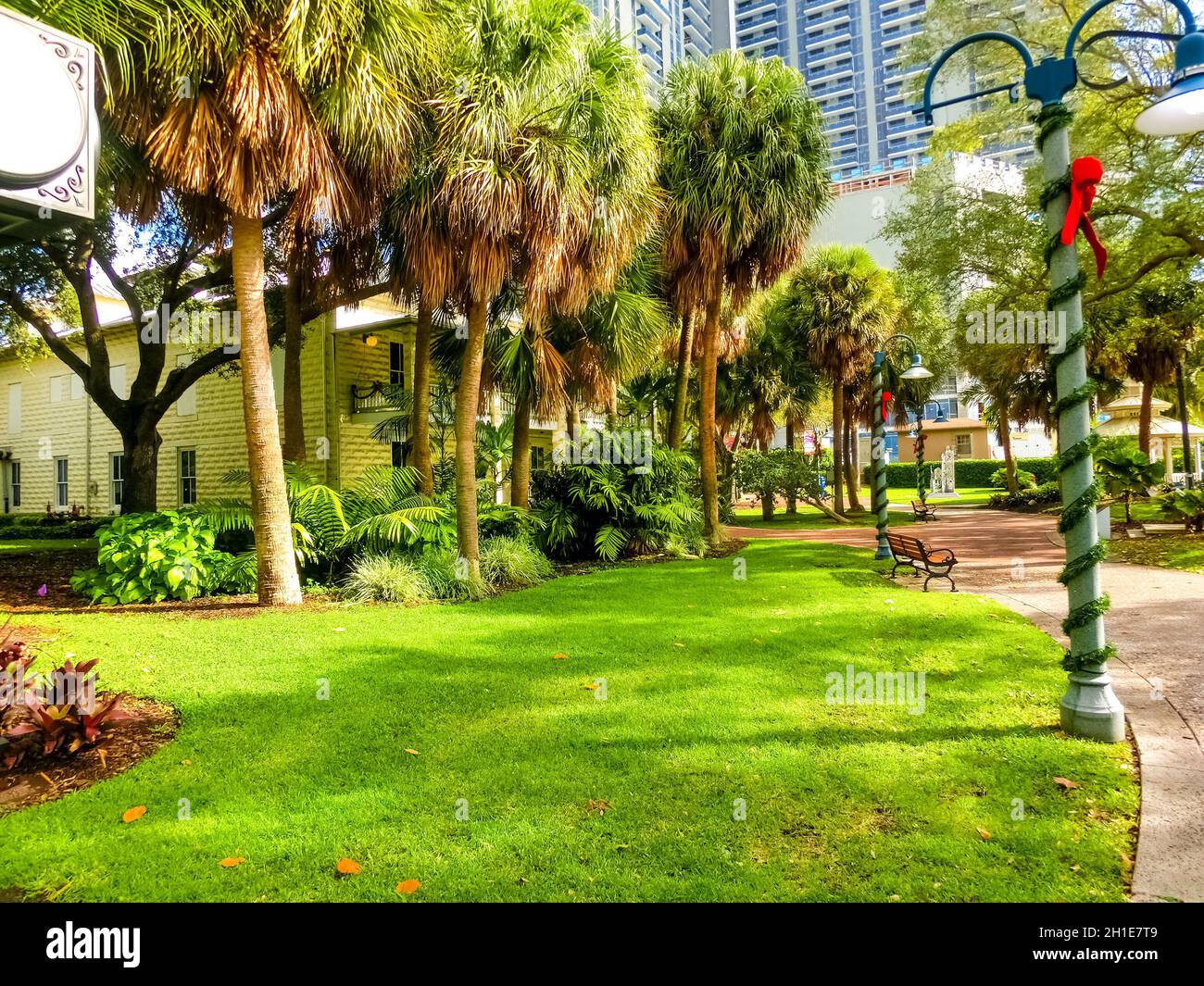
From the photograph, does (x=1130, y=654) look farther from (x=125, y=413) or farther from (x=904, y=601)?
(x=125, y=413)

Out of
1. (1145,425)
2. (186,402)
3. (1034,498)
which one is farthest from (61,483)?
(1145,425)

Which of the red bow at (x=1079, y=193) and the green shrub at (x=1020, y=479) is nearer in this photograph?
the red bow at (x=1079, y=193)

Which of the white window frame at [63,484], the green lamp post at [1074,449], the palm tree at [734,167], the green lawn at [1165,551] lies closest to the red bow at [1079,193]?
the green lamp post at [1074,449]

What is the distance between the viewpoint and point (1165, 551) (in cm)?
1407

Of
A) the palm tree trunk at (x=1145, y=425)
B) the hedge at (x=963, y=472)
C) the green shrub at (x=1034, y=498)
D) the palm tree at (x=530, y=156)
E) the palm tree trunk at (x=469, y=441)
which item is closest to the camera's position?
the palm tree at (x=530, y=156)

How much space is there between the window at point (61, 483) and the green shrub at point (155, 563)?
1911cm

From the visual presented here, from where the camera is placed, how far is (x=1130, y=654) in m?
7.07

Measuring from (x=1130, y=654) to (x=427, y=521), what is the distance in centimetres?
954

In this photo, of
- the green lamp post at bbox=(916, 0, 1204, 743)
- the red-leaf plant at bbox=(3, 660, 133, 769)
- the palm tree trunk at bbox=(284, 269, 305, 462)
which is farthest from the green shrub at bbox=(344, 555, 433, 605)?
the green lamp post at bbox=(916, 0, 1204, 743)

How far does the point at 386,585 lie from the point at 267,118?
6102 mm

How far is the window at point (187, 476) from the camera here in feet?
72.4

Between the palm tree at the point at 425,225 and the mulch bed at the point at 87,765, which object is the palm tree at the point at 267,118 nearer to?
the palm tree at the point at 425,225

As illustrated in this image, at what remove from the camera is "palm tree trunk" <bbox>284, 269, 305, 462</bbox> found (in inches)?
509

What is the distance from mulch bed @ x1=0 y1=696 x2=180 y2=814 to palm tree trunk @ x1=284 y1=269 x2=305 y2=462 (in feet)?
27.1
